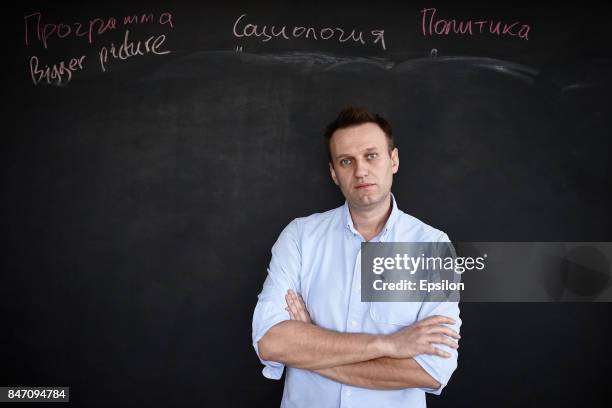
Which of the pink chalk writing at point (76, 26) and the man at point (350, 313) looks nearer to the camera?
the man at point (350, 313)

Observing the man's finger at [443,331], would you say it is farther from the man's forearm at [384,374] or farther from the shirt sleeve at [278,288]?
the shirt sleeve at [278,288]

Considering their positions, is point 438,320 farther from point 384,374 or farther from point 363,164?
point 363,164

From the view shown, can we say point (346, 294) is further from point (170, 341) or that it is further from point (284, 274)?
point (170, 341)

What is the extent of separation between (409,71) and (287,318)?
1.36 m

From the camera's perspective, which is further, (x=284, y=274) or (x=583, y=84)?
(x=583, y=84)

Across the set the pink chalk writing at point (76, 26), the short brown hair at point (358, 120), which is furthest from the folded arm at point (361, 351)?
the pink chalk writing at point (76, 26)

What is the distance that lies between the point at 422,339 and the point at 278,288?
584 millimetres

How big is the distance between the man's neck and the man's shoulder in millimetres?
67

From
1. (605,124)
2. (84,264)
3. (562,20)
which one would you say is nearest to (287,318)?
(84,264)

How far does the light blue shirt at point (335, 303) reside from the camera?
187 cm

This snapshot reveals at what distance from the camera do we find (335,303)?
1977 mm

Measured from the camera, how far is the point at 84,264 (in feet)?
8.06

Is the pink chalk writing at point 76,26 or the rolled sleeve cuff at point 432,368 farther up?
the pink chalk writing at point 76,26

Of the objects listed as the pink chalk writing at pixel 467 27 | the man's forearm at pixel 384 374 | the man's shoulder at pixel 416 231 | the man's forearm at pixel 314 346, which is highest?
the pink chalk writing at pixel 467 27
